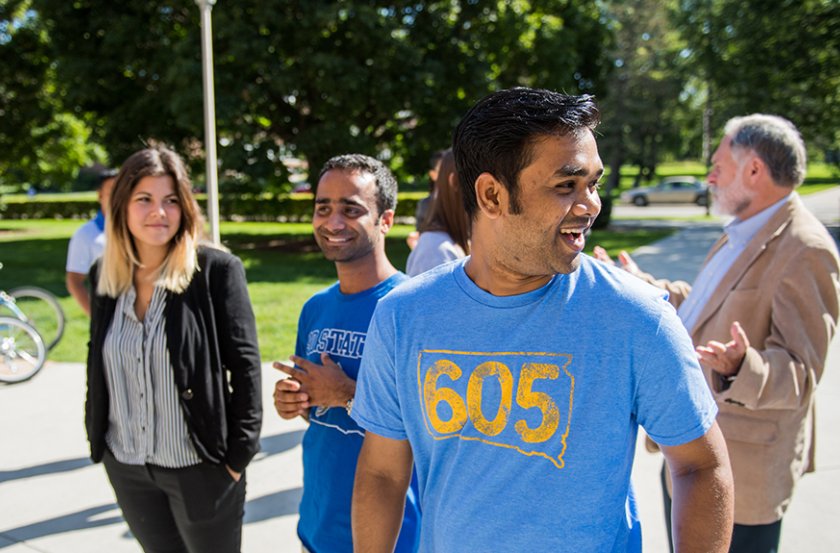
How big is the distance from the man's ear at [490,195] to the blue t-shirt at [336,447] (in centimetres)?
87

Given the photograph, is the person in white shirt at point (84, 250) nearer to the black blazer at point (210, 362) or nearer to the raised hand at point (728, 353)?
the black blazer at point (210, 362)

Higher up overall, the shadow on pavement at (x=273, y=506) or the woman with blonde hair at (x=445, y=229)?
the woman with blonde hair at (x=445, y=229)

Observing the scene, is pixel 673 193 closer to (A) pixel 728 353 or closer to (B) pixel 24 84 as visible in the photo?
(B) pixel 24 84

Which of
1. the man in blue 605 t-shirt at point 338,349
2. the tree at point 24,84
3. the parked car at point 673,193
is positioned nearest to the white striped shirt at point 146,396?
the man in blue 605 t-shirt at point 338,349

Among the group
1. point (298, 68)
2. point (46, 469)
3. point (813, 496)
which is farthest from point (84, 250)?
point (298, 68)

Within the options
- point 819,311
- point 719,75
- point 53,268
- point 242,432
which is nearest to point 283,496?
point 242,432

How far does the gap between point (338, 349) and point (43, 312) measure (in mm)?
7022

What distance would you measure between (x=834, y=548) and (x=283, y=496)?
3.08 metres

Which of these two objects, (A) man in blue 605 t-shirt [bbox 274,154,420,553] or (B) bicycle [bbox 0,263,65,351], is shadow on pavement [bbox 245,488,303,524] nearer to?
(A) man in blue 605 t-shirt [bbox 274,154,420,553]

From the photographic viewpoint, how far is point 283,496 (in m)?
4.26

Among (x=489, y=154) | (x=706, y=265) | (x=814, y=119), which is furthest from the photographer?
(x=814, y=119)

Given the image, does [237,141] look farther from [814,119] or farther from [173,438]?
[814,119]

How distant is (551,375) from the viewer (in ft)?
4.41

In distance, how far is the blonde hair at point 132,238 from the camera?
2.54 meters
